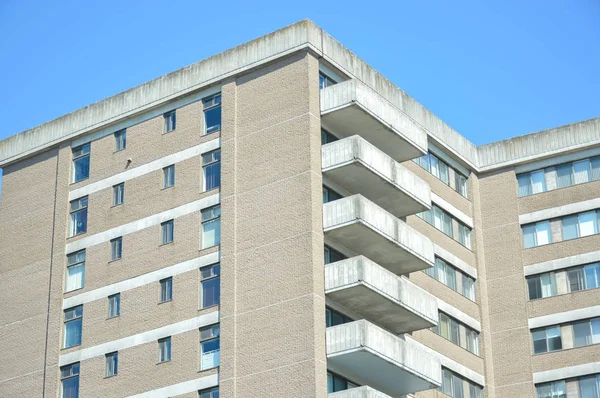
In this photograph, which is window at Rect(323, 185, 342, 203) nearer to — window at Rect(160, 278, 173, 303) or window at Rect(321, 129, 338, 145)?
window at Rect(321, 129, 338, 145)

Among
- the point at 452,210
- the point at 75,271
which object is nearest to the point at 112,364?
the point at 75,271

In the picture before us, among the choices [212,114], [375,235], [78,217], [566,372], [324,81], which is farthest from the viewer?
[566,372]

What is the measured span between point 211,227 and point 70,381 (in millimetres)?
10934

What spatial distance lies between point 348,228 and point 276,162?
16.0ft

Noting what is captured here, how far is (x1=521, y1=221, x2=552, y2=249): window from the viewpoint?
79075 millimetres

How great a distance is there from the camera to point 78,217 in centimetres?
7306

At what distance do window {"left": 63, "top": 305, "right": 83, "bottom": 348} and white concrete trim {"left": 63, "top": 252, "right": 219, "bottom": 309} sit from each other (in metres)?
0.33

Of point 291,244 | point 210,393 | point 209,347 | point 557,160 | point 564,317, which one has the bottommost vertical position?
point 210,393

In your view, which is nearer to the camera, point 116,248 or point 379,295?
point 379,295

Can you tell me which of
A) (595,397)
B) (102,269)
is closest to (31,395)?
(102,269)

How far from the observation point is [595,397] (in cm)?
7425

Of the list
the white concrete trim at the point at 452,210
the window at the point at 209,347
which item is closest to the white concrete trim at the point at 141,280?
the window at the point at 209,347

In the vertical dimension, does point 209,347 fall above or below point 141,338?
below

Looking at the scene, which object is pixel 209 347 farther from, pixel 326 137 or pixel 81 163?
pixel 81 163
